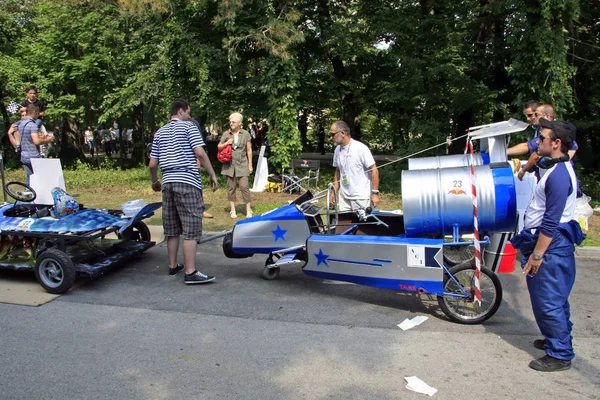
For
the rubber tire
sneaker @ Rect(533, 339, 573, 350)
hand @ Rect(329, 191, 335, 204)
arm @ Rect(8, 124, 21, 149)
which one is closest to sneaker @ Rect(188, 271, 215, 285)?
the rubber tire

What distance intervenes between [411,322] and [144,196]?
8147 millimetres

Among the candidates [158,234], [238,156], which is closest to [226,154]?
[238,156]

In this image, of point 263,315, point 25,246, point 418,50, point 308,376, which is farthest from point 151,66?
point 308,376

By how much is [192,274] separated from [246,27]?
8.04m

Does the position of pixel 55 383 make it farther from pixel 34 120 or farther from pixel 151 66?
pixel 151 66

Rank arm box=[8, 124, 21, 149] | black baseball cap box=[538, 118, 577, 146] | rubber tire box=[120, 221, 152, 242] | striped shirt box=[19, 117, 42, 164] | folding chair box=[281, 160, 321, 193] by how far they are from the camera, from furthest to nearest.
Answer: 1. folding chair box=[281, 160, 321, 193]
2. arm box=[8, 124, 21, 149]
3. striped shirt box=[19, 117, 42, 164]
4. rubber tire box=[120, 221, 152, 242]
5. black baseball cap box=[538, 118, 577, 146]

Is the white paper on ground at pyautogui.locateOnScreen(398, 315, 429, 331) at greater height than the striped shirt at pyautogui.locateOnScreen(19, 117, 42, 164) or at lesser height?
lesser

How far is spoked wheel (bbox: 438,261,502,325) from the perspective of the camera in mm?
4246

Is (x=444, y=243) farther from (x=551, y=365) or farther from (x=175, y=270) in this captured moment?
(x=175, y=270)

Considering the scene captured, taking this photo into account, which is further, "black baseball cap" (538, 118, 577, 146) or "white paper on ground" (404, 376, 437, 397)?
"black baseball cap" (538, 118, 577, 146)

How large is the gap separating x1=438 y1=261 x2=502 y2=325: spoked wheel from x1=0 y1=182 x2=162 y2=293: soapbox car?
132 inches

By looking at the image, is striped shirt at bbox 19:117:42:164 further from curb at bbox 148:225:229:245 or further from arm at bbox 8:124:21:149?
curb at bbox 148:225:229:245

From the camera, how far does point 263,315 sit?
4570 millimetres

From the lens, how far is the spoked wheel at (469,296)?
13.9ft
